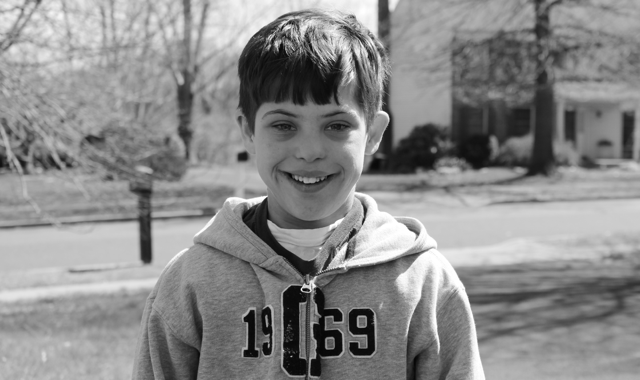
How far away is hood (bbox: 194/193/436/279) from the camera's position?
1.86m

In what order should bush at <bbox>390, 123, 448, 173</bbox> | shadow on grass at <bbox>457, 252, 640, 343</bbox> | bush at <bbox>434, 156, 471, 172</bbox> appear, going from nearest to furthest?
shadow on grass at <bbox>457, 252, 640, 343</bbox> < bush at <bbox>434, 156, 471, 172</bbox> < bush at <bbox>390, 123, 448, 173</bbox>

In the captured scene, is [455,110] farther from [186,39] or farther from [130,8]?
[130,8]

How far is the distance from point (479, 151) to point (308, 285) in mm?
23933

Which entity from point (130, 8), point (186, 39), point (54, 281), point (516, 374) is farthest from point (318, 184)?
point (186, 39)

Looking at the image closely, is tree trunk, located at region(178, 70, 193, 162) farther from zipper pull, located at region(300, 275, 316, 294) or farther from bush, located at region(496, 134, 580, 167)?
zipper pull, located at region(300, 275, 316, 294)

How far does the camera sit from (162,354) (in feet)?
6.11

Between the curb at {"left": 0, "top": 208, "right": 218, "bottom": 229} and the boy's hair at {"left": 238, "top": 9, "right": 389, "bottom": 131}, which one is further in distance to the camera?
the curb at {"left": 0, "top": 208, "right": 218, "bottom": 229}

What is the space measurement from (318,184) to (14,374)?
3159 millimetres

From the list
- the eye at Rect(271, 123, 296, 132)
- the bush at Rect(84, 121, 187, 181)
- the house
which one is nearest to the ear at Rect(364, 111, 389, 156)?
the eye at Rect(271, 123, 296, 132)

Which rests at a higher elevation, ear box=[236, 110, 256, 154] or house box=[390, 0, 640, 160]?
house box=[390, 0, 640, 160]

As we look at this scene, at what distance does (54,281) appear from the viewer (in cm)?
774

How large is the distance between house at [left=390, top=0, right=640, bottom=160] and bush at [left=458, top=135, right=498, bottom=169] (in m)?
1.32

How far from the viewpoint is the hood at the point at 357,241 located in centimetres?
186

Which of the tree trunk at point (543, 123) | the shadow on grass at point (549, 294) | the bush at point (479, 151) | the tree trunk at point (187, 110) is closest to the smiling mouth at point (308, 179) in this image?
the shadow on grass at point (549, 294)
